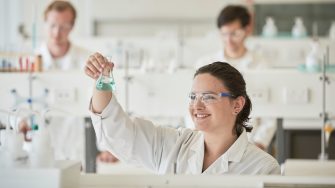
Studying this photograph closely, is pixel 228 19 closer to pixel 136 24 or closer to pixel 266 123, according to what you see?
pixel 266 123

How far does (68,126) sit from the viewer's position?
3342 millimetres

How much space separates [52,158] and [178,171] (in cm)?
61

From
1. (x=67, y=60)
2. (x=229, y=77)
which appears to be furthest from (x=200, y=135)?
(x=67, y=60)

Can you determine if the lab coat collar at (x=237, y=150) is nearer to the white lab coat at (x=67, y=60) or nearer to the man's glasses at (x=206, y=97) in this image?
the man's glasses at (x=206, y=97)

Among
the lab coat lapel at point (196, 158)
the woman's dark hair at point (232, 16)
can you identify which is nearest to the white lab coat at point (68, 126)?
the woman's dark hair at point (232, 16)

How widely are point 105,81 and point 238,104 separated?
520 mm

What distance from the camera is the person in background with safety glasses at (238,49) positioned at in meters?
3.35

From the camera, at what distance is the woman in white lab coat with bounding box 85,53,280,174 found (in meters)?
A: 1.91

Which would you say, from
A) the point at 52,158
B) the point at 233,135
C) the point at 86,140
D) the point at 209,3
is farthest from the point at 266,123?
the point at 209,3

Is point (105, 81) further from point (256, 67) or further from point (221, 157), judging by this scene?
point (256, 67)

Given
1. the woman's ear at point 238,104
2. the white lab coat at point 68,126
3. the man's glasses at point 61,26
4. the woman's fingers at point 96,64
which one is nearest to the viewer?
the woman's fingers at point 96,64

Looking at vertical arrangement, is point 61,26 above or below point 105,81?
above

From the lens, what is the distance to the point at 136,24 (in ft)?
23.2

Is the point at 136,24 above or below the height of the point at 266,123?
above
